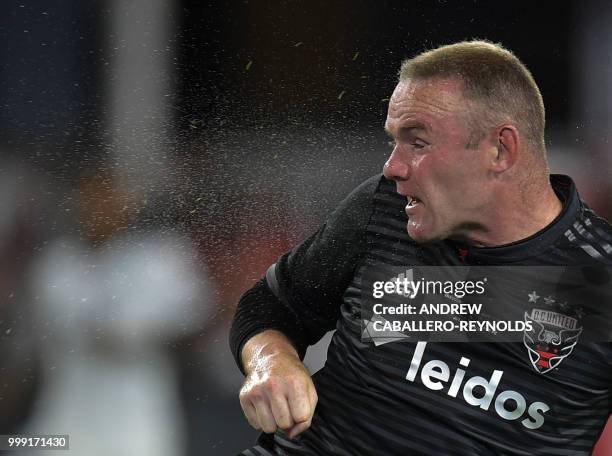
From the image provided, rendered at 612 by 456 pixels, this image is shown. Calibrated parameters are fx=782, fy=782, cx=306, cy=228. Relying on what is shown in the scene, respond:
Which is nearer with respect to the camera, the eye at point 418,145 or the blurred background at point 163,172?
the eye at point 418,145

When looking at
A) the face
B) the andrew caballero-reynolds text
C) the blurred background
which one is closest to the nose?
the face

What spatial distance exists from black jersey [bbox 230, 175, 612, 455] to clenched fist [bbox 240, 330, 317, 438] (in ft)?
0.24

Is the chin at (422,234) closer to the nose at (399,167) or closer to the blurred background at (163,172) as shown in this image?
the nose at (399,167)

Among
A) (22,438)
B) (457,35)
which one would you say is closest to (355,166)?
(457,35)

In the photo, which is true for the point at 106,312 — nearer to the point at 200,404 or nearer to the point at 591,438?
the point at 200,404

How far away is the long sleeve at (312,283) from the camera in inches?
29.0

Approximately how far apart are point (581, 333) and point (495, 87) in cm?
23

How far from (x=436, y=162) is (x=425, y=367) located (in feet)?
0.60

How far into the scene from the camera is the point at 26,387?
40.2 inches

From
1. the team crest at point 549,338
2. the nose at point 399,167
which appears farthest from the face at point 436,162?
the team crest at point 549,338

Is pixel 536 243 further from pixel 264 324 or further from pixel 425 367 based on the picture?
pixel 264 324

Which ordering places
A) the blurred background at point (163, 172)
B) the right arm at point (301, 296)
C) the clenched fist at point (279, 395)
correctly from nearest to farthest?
1. the clenched fist at point (279, 395)
2. the right arm at point (301, 296)
3. the blurred background at point (163, 172)

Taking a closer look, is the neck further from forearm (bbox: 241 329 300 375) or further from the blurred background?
the blurred background

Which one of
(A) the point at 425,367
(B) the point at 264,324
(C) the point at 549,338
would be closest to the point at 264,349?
(B) the point at 264,324
